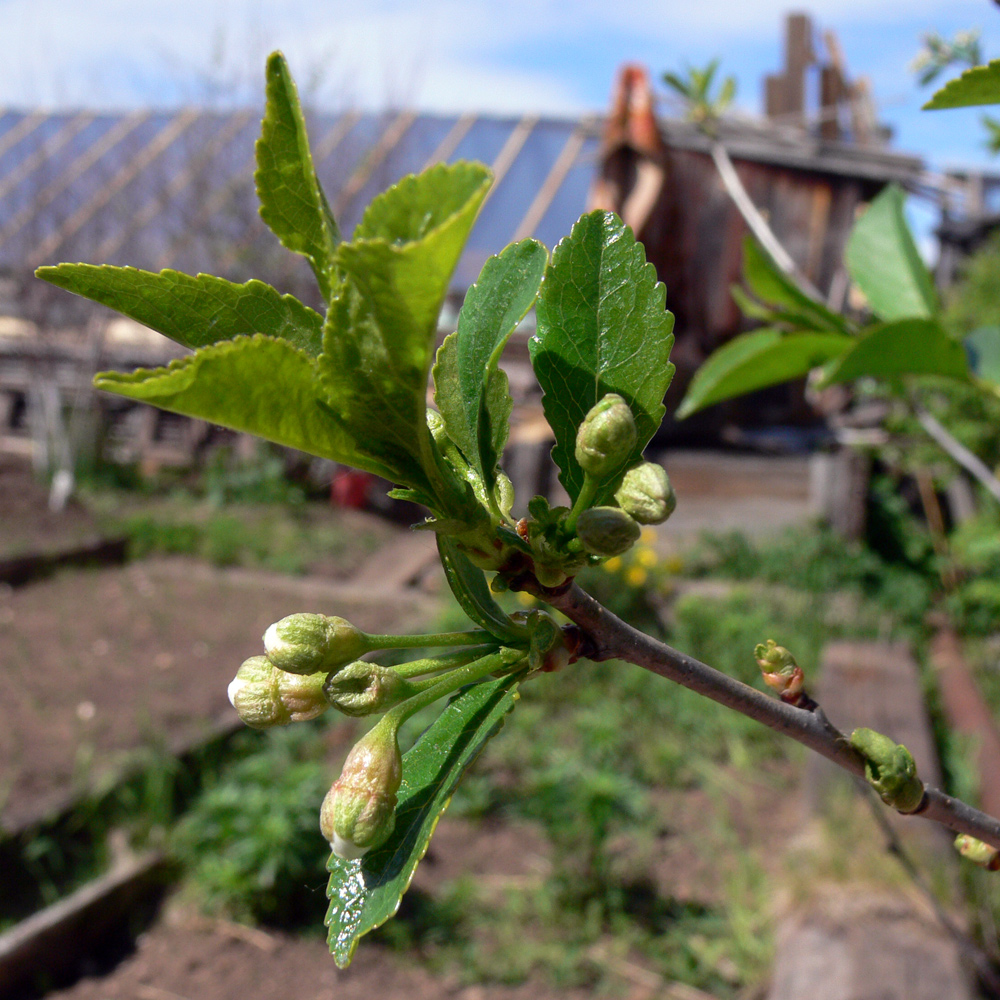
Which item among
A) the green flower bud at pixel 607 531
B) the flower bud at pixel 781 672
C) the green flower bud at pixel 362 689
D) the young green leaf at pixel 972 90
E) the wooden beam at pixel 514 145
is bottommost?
the wooden beam at pixel 514 145

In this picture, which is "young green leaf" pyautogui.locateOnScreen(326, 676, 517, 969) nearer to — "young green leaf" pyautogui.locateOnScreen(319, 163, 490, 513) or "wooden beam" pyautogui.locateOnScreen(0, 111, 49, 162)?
"young green leaf" pyautogui.locateOnScreen(319, 163, 490, 513)

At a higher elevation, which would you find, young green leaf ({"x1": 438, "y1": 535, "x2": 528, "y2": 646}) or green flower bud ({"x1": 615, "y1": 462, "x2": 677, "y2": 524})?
green flower bud ({"x1": 615, "y1": 462, "x2": 677, "y2": 524})

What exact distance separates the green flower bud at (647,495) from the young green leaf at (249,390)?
141 mm

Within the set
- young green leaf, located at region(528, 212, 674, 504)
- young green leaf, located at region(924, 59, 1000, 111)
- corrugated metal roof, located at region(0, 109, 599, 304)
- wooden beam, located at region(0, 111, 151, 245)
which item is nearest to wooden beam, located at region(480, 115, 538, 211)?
corrugated metal roof, located at region(0, 109, 599, 304)

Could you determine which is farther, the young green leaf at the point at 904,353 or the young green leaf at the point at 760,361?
the young green leaf at the point at 760,361

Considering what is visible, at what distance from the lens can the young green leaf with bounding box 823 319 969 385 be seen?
3.23ft

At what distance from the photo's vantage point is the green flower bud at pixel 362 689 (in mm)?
491

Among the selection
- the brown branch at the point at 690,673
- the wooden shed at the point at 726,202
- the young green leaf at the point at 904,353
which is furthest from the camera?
the wooden shed at the point at 726,202

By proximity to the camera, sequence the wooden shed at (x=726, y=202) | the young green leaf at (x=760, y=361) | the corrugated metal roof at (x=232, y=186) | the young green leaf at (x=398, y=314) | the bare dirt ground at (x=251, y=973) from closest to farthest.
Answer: the young green leaf at (x=398, y=314) → the young green leaf at (x=760, y=361) → the bare dirt ground at (x=251, y=973) → the wooden shed at (x=726, y=202) → the corrugated metal roof at (x=232, y=186)

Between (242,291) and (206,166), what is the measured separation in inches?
379

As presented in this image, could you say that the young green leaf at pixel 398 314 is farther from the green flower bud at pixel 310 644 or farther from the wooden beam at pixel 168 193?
the wooden beam at pixel 168 193

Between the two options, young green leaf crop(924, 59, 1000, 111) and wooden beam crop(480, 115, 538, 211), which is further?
wooden beam crop(480, 115, 538, 211)

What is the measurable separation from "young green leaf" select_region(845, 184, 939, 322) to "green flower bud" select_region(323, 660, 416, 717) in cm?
94

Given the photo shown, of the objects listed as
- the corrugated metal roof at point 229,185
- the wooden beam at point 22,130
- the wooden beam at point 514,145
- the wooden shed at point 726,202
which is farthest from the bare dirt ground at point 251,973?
the wooden beam at point 22,130
